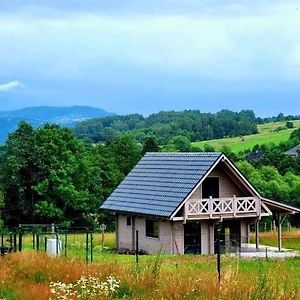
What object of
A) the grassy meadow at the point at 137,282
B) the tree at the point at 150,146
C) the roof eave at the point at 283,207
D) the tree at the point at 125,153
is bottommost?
the grassy meadow at the point at 137,282

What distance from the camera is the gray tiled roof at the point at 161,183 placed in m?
37.2

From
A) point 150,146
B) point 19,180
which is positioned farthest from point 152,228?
point 150,146

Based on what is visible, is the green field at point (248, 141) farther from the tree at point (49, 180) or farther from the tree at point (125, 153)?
the tree at point (49, 180)

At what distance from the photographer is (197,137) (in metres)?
177

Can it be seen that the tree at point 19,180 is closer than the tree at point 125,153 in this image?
Yes

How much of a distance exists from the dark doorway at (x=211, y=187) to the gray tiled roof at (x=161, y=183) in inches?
47.1

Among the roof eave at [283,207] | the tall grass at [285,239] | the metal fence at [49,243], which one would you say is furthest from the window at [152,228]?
the tall grass at [285,239]

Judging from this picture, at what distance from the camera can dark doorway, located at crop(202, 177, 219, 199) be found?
1533 inches

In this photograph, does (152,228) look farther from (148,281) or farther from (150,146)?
(150,146)

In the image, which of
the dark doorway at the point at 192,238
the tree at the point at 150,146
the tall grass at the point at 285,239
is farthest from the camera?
the tree at the point at 150,146

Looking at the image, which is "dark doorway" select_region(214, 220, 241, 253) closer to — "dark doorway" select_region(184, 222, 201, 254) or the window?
"dark doorway" select_region(184, 222, 201, 254)

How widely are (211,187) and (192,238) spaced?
10.0ft

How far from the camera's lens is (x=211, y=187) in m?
39.2

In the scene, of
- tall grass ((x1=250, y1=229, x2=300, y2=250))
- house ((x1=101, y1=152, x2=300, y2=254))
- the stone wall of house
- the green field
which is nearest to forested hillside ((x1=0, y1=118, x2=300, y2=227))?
tall grass ((x1=250, y1=229, x2=300, y2=250))
